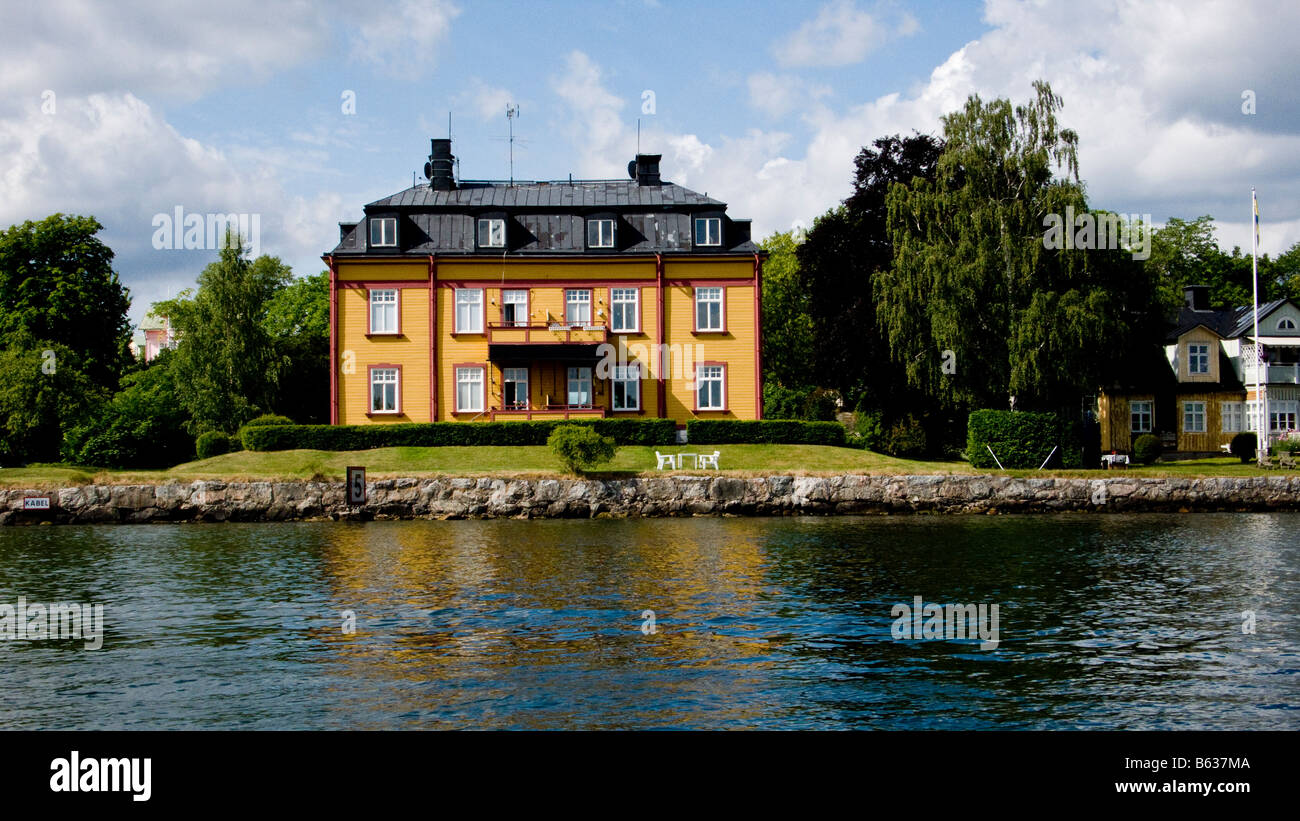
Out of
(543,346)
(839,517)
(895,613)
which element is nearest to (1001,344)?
(839,517)

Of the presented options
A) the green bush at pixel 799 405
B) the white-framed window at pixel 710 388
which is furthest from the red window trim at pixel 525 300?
the green bush at pixel 799 405

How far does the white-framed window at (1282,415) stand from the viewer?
185 feet

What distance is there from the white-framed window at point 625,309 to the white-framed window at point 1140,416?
29.0 meters

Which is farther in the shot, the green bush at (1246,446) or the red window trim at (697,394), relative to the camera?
the red window trim at (697,394)

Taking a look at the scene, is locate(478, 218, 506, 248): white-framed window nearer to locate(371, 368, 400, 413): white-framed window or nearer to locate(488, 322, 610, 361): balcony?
locate(488, 322, 610, 361): balcony

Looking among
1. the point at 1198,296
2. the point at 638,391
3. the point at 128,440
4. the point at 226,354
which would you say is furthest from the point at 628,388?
the point at 1198,296

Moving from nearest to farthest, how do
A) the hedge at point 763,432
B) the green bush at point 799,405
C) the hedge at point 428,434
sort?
the hedge at point 428,434 < the hedge at point 763,432 < the green bush at point 799,405

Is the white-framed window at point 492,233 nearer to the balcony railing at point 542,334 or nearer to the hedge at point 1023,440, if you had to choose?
the balcony railing at point 542,334

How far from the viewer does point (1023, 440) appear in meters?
39.8

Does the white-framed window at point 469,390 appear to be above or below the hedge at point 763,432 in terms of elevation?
above

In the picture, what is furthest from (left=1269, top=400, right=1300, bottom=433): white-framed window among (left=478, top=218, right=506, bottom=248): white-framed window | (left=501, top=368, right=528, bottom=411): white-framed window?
(left=478, top=218, right=506, bottom=248): white-framed window

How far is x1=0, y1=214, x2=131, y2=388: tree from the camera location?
5706 centimetres
